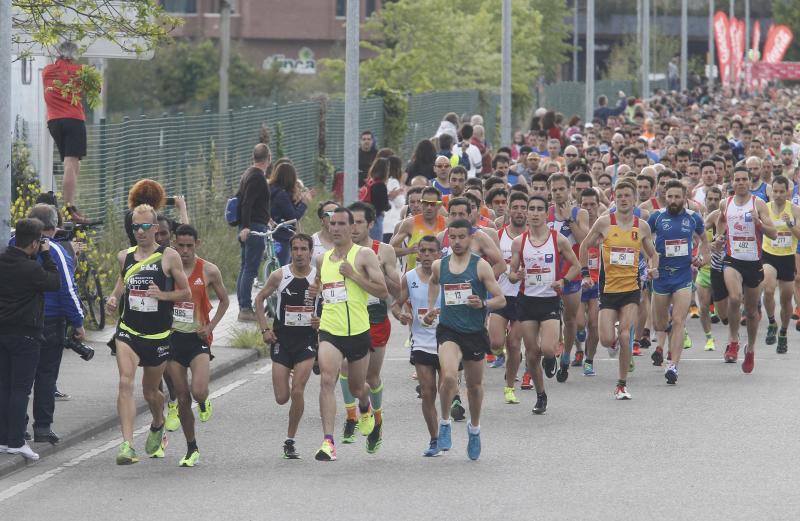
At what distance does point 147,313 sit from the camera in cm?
1184

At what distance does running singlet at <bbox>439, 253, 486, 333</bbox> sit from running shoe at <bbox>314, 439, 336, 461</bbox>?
1130 mm

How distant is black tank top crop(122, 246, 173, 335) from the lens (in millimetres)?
11820

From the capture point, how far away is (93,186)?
2248 cm

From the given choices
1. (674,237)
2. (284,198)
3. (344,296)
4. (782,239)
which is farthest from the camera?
(284,198)

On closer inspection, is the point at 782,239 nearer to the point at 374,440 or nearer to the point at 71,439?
the point at 374,440

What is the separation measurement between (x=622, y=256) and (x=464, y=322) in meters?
3.97

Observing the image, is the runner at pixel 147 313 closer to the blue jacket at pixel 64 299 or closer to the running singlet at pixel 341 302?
the blue jacket at pixel 64 299

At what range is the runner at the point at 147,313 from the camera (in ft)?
38.6

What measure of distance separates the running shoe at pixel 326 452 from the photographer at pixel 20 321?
194cm

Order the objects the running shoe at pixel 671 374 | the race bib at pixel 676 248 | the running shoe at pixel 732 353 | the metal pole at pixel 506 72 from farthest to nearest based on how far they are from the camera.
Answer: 1. the metal pole at pixel 506 72
2. the running shoe at pixel 732 353
3. the race bib at pixel 676 248
4. the running shoe at pixel 671 374

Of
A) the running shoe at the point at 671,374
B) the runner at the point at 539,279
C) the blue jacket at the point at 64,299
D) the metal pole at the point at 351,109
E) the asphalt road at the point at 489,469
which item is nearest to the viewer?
the asphalt road at the point at 489,469

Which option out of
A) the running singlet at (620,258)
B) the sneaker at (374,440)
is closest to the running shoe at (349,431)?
the sneaker at (374,440)

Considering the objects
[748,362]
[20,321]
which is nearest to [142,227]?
[20,321]

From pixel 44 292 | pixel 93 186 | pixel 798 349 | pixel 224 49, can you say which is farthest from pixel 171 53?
pixel 44 292
